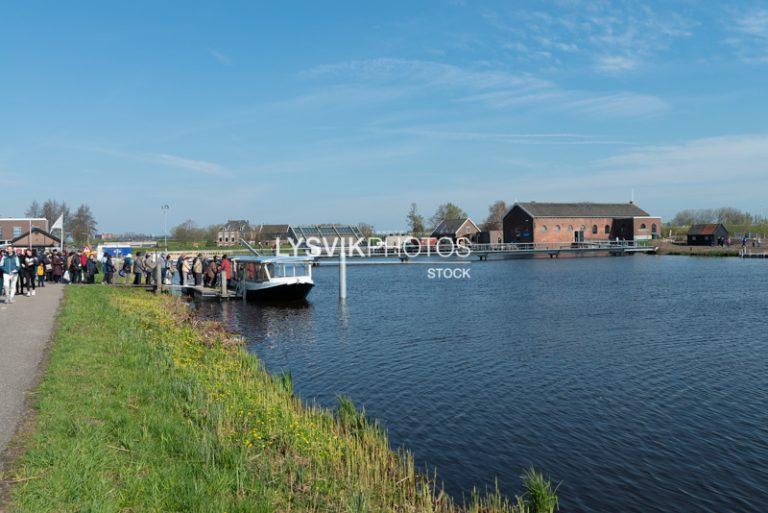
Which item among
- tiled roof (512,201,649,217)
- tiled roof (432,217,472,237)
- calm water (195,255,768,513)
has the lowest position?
calm water (195,255,768,513)

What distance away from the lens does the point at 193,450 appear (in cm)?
824

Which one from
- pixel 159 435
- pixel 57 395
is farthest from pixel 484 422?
pixel 57 395

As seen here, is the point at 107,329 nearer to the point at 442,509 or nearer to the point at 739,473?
the point at 442,509

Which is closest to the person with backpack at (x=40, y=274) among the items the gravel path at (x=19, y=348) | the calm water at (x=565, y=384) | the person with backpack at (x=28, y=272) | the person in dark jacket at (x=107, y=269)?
the person with backpack at (x=28, y=272)

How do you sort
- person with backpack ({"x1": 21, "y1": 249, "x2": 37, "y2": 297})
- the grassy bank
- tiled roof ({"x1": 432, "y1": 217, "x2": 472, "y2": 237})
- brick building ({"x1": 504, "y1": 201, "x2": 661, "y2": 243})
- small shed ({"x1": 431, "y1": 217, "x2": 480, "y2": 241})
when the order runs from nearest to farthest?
the grassy bank → person with backpack ({"x1": 21, "y1": 249, "x2": 37, "y2": 297}) → brick building ({"x1": 504, "y1": 201, "x2": 661, "y2": 243}) → small shed ({"x1": 431, "y1": 217, "x2": 480, "y2": 241}) → tiled roof ({"x1": 432, "y1": 217, "x2": 472, "y2": 237})

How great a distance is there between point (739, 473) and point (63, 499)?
1070cm

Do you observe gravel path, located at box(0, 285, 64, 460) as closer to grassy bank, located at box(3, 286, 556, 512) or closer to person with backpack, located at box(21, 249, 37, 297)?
grassy bank, located at box(3, 286, 556, 512)

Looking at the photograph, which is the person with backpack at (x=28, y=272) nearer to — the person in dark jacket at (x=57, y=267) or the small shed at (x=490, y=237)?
the person in dark jacket at (x=57, y=267)

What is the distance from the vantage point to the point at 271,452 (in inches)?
355

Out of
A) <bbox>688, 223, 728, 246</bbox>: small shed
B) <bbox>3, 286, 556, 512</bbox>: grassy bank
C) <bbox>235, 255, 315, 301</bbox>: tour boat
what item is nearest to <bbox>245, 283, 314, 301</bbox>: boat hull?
<bbox>235, 255, 315, 301</bbox>: tour boat

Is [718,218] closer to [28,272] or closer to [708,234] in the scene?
[708,234]

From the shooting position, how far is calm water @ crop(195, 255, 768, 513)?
33.9 ft

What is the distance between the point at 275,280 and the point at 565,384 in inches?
843

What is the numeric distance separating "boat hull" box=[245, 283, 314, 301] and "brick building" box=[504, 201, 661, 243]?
60.6 metres
